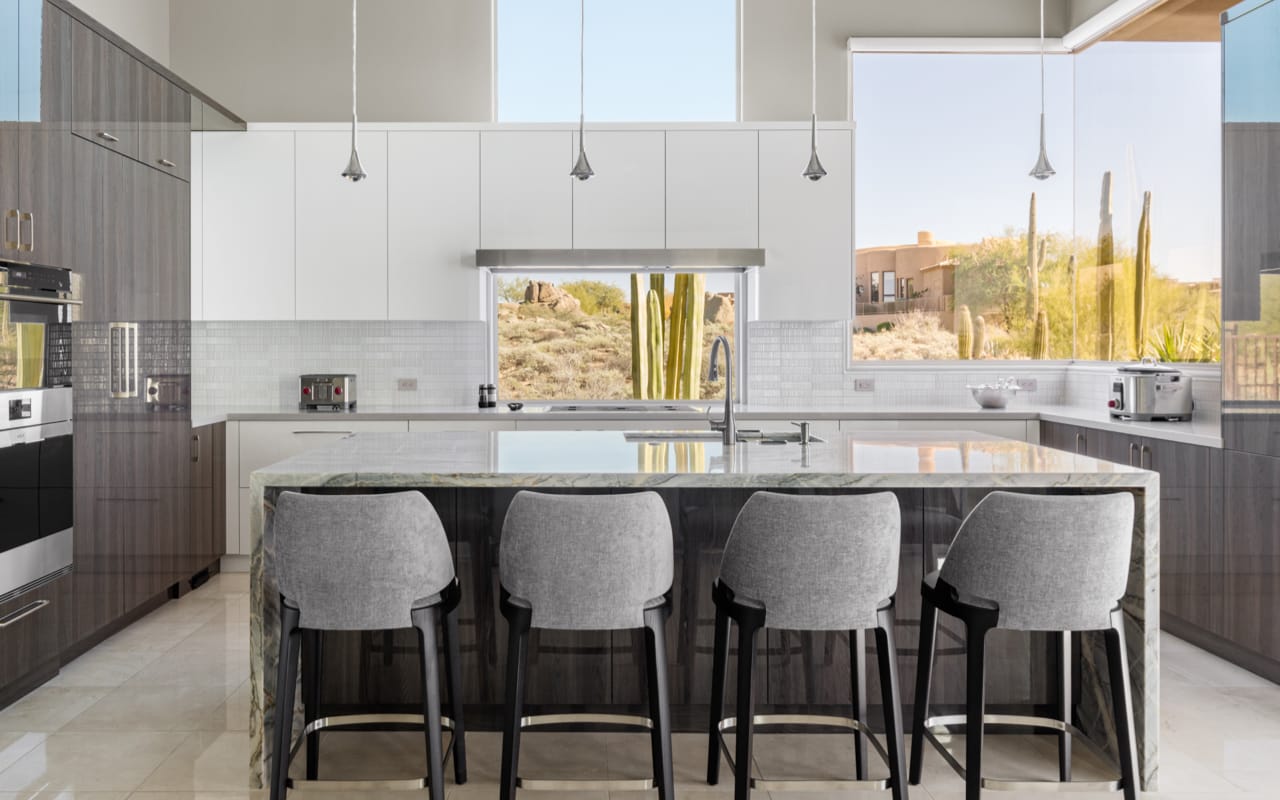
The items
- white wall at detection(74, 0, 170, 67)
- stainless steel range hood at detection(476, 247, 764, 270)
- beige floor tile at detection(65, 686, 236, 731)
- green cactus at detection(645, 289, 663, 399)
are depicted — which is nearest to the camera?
beige floor tile at detection(65, 686, 236, 731)

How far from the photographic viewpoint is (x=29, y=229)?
3.16m

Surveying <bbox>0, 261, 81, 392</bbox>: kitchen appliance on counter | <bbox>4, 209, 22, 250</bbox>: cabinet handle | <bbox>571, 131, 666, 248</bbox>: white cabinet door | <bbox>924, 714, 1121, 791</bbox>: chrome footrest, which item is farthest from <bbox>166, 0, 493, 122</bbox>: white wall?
<bbox>924, 714, 1121, 791</bbox>: chrome footrest

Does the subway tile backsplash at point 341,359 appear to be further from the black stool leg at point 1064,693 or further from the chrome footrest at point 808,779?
the black stool leg at point 1064,693

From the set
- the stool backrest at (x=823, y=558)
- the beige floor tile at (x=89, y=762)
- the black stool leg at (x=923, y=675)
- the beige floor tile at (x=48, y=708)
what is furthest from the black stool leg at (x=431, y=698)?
the beige floor tile at (x=48, y=708)

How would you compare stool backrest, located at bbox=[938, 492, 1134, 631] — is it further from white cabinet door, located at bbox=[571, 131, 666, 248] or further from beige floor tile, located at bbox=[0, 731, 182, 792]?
white cabinet door, located at bbox=[571, 131, 666, 248]

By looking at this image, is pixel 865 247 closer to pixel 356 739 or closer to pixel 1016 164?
pixel 1016 164

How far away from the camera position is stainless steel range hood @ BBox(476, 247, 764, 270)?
16.6ft

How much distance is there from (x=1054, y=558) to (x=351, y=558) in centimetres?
176

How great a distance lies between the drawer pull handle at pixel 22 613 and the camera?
9.90 ft

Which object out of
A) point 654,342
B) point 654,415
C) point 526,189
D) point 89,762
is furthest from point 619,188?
point 89,762

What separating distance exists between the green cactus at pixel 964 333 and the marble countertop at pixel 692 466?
9.07 ft

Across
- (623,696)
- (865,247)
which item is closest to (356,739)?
(623,696)

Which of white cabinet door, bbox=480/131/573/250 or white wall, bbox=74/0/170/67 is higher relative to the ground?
white wall, bbox=74/0/170/67

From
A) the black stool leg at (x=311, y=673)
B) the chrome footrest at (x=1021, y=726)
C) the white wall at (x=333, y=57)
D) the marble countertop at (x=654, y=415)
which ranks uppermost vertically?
the white wall at (x=333, y=57)
